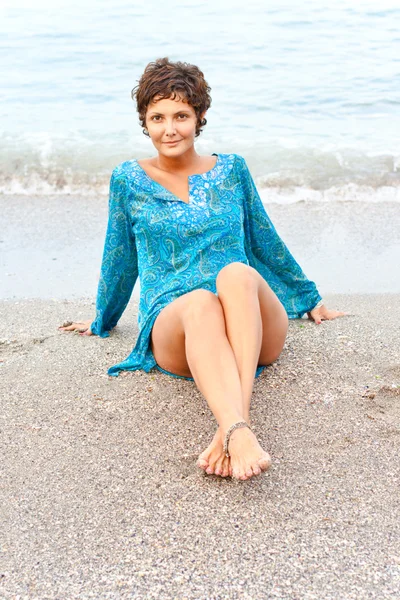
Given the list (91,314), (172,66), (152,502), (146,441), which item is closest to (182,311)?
(146,441)

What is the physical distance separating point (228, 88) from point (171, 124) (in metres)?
8.05

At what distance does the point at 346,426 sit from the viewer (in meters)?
3.03

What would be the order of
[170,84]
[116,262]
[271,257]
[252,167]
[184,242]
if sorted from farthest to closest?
[252,167] < [271,257] < [116,262] < [184,242] < [170,84]

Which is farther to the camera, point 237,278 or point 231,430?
point 237,278

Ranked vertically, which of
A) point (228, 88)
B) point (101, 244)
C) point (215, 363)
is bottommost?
point (101, 244)

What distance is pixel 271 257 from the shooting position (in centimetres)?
389

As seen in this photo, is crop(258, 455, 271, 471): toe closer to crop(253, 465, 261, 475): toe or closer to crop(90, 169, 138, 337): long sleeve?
crop(253, 465, 261, 475): toe

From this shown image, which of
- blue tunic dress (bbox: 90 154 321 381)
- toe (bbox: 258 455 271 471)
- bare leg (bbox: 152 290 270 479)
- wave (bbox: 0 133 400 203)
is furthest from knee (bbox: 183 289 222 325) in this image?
wave (bbox: 0 133 400 203)

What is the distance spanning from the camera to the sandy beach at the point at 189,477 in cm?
220

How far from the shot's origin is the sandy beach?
7.23ft

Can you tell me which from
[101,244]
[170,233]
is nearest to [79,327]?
[170,233]

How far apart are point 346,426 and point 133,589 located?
47.8 inches

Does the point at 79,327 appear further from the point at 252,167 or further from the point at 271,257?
the point at 252,167

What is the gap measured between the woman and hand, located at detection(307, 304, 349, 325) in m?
0.46
